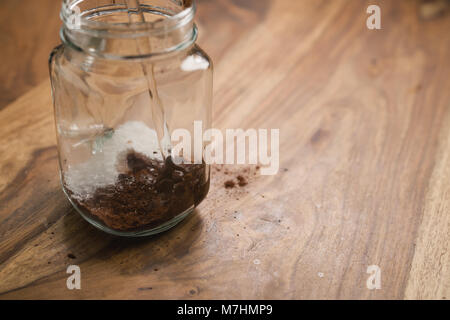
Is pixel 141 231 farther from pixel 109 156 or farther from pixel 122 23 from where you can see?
pixel 122 23

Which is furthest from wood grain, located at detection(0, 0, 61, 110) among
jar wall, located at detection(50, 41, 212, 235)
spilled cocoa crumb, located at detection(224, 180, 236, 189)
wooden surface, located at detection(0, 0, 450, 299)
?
spilled cocoa crumb, located at detection(224, 180, 236, 189)

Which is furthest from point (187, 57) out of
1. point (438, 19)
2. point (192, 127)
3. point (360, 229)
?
point (438, 19)

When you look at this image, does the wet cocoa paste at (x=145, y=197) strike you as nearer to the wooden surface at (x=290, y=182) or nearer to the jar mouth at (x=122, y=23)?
the wooden surface at (x=290, y=182)

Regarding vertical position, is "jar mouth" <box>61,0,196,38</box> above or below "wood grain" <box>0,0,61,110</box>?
above

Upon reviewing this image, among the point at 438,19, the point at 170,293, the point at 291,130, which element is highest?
the point at 438,19

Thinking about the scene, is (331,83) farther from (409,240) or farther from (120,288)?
(120,288)

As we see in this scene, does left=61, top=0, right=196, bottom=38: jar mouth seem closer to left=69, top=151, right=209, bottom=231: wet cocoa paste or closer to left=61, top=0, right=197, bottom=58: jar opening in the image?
left=61, top=0, right=197, bottom=58: jar opening

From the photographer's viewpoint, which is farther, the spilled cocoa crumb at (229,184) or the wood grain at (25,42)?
the wood grain at (25,42)

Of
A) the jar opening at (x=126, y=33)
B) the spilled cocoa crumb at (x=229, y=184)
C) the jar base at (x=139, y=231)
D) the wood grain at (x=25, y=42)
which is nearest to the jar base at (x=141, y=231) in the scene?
the jar base at (x=139, y=231)
